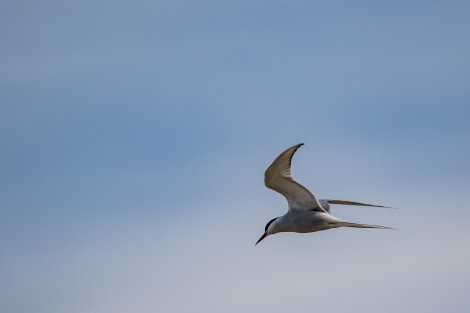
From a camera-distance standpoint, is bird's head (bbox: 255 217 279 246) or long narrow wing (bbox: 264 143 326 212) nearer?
long narrow wing (bbox: 264 143 326 212)

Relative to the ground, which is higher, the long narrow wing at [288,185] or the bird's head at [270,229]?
the long narrow wing at [288,185]

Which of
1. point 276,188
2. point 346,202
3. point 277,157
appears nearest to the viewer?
point 277,157

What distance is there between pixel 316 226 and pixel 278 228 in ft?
4.43

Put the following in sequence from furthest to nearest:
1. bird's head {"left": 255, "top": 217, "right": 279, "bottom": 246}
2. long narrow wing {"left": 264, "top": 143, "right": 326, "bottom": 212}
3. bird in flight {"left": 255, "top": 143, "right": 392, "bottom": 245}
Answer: bird's head {"left": 255, "top": 217, "right": 279, "bottom": 246}
bird in flight {"left": 255, "top": 143, "right": 392, "bottom": 245}
long narrow wing {"left": 264, "top": 143, "right": 326, "bottom": 212}

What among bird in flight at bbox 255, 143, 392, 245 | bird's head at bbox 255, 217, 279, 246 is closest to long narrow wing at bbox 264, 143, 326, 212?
bird in flight at bbox 255, 143, 392, 245

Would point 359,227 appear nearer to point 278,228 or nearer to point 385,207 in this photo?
point 385,207

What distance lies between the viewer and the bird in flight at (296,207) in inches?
894

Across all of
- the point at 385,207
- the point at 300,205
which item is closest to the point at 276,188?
the point at 300,205

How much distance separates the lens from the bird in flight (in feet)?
74.5

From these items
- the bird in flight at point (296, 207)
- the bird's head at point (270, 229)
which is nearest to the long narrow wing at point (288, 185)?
the bird in flight at point (296, 207)

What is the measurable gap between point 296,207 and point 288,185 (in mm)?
1035

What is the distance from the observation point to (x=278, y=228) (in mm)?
24984

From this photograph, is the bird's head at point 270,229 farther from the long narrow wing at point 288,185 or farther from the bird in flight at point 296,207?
the long narrow wing at point 288,185

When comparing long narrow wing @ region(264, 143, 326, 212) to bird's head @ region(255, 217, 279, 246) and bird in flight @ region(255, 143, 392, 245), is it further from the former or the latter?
bird's head @ region(255, 217, 279, 246)
